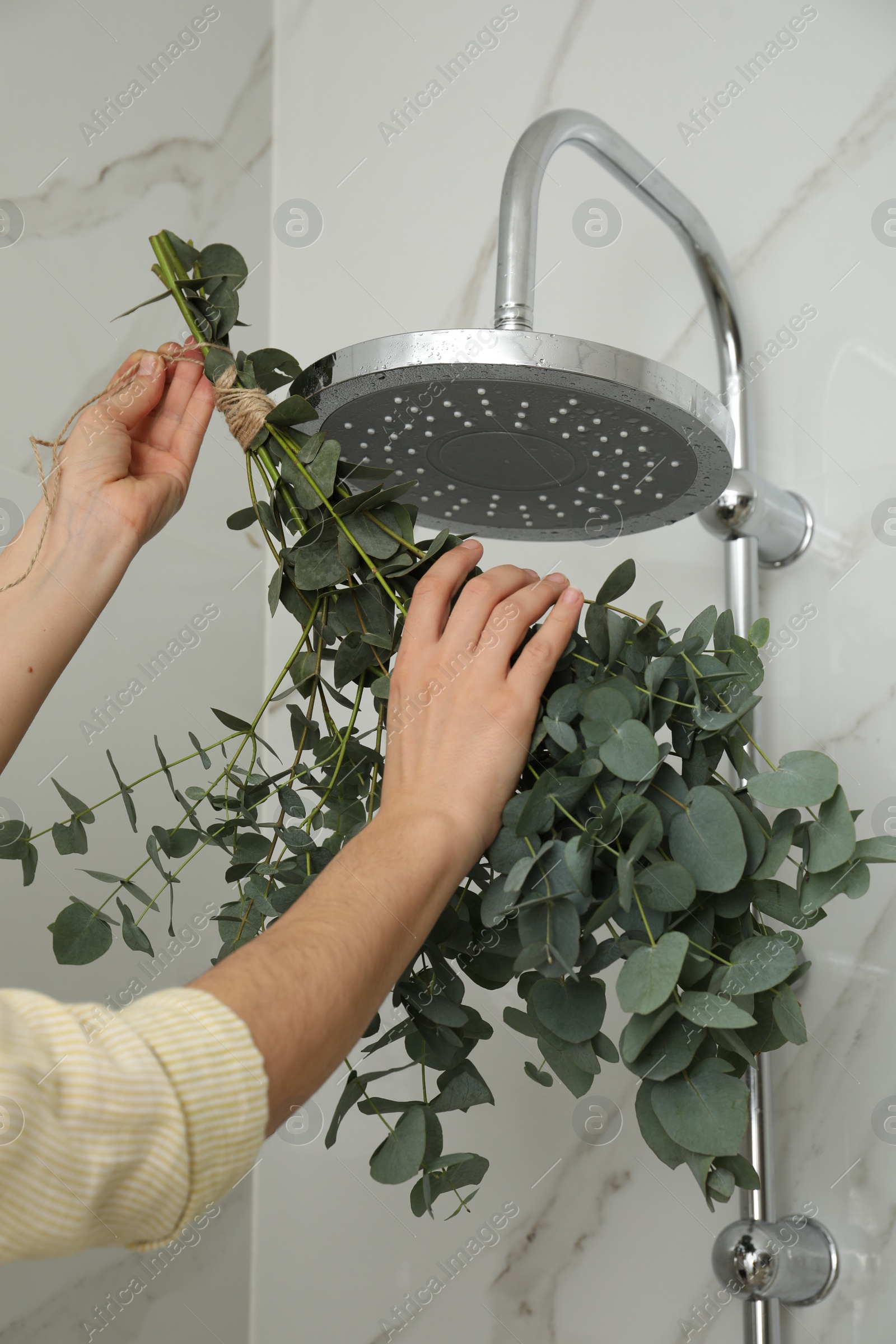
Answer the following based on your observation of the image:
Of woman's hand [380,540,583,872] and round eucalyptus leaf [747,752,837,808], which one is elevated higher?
woman's hand [380,540,583,872]

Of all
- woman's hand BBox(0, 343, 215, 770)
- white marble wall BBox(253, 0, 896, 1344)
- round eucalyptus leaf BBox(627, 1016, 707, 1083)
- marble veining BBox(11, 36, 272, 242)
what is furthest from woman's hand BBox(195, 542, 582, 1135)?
marble veining BBox(11, 36, 272, 242)

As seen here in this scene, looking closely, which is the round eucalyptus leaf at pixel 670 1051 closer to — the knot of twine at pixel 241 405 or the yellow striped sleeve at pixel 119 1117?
the yellow striped sleeve at pixel 119 1117

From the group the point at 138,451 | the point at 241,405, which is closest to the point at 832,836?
the point at 241,405

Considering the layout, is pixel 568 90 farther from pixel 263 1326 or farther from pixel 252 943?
pixel 263 1326

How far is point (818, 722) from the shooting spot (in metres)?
0.81

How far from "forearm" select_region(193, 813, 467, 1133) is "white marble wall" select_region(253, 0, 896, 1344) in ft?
1.46

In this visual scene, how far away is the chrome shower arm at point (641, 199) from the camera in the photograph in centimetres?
58

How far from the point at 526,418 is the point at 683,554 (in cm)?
44

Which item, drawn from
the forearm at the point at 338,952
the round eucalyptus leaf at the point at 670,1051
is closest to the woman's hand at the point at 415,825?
the forearm at the point at 338,952

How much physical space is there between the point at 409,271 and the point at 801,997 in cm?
79

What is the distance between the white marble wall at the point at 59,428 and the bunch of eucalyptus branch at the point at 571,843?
284mm

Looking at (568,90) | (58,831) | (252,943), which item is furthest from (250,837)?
(568,90)

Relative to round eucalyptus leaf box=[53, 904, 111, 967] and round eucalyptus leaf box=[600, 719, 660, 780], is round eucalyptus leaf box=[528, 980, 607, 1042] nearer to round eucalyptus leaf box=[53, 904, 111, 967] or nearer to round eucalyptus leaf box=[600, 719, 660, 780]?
round eucalyptus leaf box=[600, 719, 660, 780]

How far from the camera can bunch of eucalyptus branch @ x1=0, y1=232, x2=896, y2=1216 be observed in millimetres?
439
